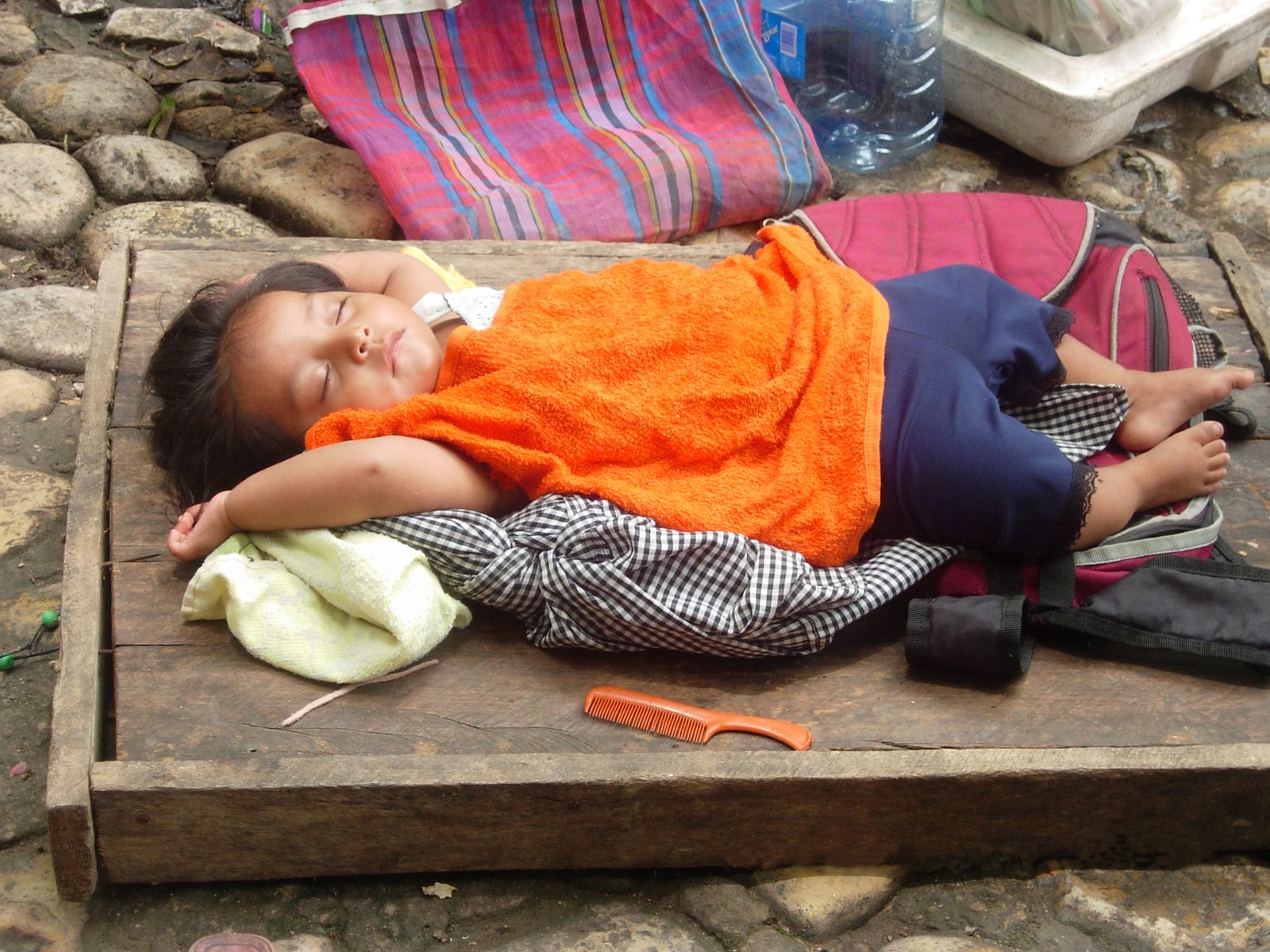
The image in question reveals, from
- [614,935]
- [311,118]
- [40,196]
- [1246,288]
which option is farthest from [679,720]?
[311,118]

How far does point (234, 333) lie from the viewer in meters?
1.99

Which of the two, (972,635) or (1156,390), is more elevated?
(1156,390)

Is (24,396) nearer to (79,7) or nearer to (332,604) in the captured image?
(332,604)

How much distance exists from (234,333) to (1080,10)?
2.47 m

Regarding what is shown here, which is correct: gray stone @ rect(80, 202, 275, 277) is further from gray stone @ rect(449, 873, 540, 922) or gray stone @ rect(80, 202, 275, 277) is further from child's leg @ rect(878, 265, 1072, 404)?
gray stone @ rect(449, 873, 540, 922)

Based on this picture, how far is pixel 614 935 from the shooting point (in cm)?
175

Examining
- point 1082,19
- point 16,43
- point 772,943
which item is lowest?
point 772,943

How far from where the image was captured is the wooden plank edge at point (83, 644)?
5.27ft

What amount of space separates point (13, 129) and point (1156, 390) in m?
2.91

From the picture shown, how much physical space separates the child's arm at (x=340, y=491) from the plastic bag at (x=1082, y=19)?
2.34 m

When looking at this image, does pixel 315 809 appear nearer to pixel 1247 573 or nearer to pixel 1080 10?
pixel 1247 573

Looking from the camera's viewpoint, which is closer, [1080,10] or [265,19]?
[1080,10]

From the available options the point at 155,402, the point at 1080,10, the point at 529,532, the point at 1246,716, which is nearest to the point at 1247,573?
the point at 1246,716

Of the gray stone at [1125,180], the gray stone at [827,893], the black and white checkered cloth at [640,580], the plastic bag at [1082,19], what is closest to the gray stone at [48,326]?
the black and white checkered cloth at [640,580]
